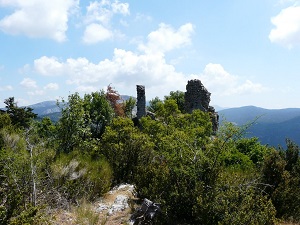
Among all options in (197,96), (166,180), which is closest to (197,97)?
(197,96)

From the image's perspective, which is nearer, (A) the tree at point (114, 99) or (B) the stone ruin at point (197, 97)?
(B) the stone ruin at point (197, 97)

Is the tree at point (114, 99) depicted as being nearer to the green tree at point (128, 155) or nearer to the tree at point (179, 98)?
the tree at point (179, 98)

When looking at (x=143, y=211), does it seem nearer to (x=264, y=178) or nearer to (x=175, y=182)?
(x=175, y=182)

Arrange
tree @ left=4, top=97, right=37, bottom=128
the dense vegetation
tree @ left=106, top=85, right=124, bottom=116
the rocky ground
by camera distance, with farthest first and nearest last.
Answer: tree @ left=106, top=85, right=124, bottom=116 → tree @ left=4, top=97, right=37, bottom=128 → the rocky ground → the dense vegetation

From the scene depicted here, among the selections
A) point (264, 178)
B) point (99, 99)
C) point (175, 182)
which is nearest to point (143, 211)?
point (175, 182)

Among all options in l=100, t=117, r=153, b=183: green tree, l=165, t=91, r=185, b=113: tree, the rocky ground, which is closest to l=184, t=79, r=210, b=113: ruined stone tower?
l=165, t=91, r=185, b=113: tree

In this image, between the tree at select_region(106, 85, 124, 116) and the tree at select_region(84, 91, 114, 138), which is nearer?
the tree at select_region(84, 91, 114, 138)

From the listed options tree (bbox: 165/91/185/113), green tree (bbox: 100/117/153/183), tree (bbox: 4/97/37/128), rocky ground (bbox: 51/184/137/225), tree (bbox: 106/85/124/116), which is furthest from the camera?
tree (bbox: 165/91/185/113)

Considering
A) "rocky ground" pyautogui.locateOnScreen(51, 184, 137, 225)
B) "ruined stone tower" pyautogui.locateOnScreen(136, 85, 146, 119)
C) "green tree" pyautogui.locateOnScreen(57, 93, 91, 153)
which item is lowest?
"rocky ground" pyautogui.locateOnScreen(51, 184, 137, 225)

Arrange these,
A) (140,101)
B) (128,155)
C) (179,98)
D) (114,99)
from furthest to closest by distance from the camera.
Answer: (179,98)
(114,99)
(140,101)
(128,155)

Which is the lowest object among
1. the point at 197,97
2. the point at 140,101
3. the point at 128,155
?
the point at 128,155

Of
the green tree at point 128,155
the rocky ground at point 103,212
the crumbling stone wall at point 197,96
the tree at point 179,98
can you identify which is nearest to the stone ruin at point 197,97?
the crumbling stone wall at point 197,96

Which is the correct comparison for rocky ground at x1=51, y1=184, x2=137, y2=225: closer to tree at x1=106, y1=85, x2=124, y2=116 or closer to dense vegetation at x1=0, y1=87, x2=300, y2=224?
dense vegetation at x1=0, y1=87, x2=300, y2=224

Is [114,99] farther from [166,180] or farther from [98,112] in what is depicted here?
[166,180]
